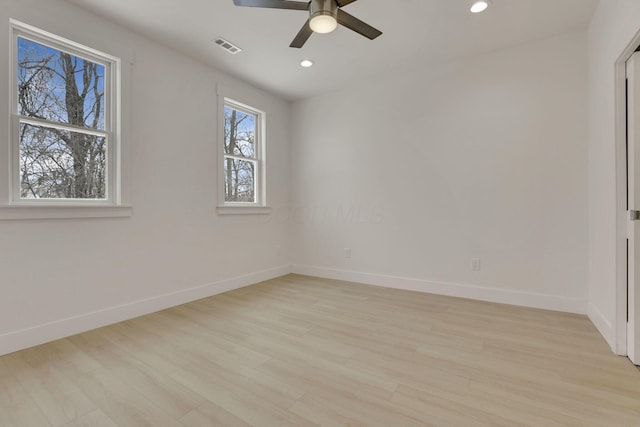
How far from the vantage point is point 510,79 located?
3223mm

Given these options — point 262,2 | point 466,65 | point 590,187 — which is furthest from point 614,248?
point 262,2

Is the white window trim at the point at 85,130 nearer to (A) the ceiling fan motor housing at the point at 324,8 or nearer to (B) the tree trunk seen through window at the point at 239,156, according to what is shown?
(B) the tree trunk seen through window at the point at 239,156

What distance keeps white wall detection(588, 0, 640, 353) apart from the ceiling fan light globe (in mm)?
1837

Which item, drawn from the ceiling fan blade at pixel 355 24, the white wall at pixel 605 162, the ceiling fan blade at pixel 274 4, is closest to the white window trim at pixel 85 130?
the ceiling fan blade at pixel 274 4

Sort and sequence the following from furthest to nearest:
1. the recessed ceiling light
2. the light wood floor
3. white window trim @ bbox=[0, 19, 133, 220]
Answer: the recessed ceiling light → white window trim @ bbox=[0, 19, 133, 220] → the light wood floor

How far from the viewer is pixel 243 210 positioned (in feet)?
13.3

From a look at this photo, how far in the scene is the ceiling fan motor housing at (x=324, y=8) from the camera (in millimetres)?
1905

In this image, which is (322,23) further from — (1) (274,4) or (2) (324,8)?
(1) (274,4)

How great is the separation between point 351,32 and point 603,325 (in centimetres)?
337

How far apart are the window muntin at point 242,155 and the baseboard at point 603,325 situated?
12.9ft

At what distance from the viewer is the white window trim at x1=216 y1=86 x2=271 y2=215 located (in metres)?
3.75

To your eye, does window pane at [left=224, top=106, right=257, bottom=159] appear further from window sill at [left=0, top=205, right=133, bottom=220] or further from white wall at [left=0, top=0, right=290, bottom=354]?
window sill at [left=0, top=205, right=133, bottom=220]

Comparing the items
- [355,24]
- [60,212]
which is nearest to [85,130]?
[60,212]

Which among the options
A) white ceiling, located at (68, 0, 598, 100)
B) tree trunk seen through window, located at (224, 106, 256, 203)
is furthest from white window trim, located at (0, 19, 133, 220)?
tree trunk seen through window, located at (224, 106, 256, 203)
